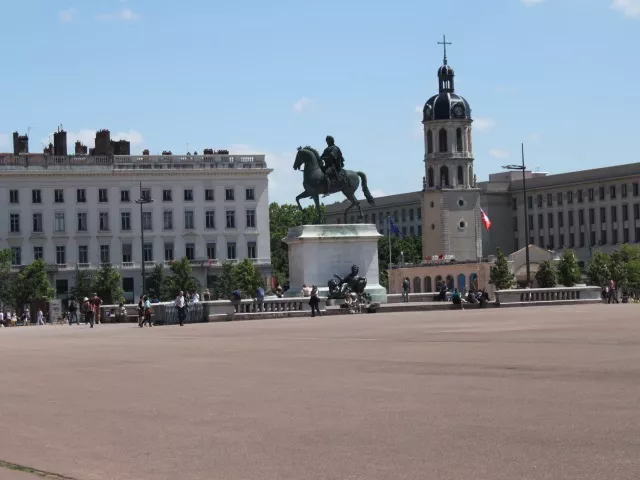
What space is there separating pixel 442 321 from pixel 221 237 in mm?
81126

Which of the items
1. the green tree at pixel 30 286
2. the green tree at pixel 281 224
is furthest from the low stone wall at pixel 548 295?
the green tree at pixel 281 224

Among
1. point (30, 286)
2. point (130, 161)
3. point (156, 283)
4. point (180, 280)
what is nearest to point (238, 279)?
point (180, 280)

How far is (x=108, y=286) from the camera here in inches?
4281

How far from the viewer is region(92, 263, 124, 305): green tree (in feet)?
357

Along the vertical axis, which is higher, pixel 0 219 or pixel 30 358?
pixel 0 219

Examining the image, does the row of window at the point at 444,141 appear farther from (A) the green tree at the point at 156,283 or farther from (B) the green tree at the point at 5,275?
(B) the green tree at the point at 5,275

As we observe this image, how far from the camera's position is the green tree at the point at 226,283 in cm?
11311

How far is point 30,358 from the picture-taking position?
2917 centimetres

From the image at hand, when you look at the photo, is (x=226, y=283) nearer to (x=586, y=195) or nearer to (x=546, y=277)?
(x=546, y=277)

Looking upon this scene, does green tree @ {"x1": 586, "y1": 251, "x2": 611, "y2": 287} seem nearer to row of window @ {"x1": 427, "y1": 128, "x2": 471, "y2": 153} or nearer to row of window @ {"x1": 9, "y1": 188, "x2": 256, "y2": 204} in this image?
row of window @ {"x1": 9, "y1": 188, "x2": 256, "y2": 204}

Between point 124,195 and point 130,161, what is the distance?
10.2 feet

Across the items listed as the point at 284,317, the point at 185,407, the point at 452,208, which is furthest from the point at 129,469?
the point at 452,208

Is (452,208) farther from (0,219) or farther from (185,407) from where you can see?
(185,407)

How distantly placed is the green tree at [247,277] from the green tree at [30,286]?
1534 centimetres
